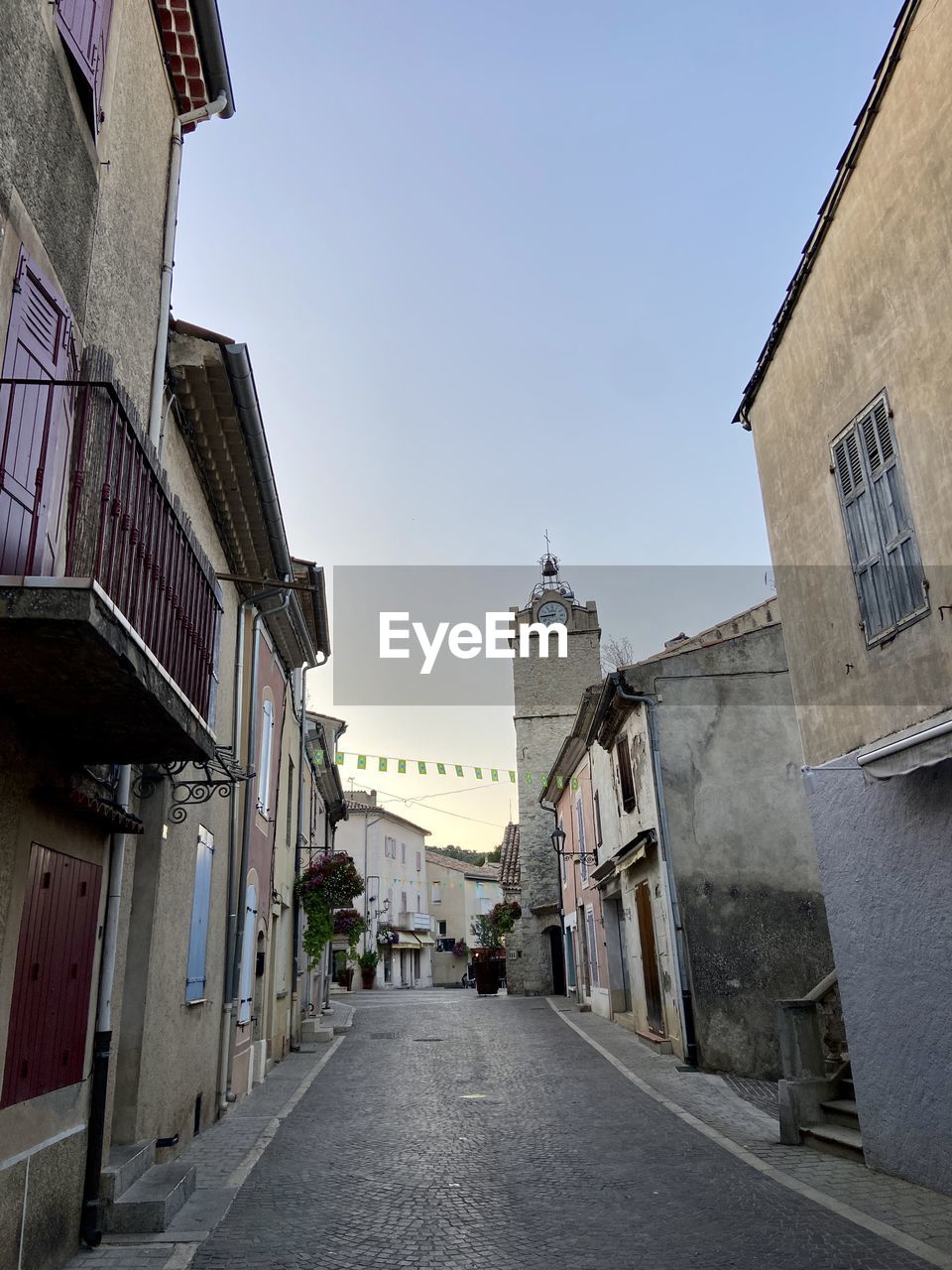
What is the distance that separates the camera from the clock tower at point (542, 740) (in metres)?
33.9

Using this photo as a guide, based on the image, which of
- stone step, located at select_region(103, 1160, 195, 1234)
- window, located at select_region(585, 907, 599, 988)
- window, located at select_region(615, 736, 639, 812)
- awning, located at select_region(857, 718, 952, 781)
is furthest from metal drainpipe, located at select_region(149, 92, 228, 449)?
window, located at select_region(585, 907, 599, 988)

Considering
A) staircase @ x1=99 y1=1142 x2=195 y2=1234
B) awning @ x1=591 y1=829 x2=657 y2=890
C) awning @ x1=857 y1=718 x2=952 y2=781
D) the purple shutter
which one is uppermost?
the purple shutter

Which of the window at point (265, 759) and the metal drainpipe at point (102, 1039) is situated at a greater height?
the window at point (265, 759)

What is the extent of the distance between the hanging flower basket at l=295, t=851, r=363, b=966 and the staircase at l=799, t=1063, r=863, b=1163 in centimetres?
1097

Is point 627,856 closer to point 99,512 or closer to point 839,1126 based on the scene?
point 839,1126

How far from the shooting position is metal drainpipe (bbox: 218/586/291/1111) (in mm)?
11008

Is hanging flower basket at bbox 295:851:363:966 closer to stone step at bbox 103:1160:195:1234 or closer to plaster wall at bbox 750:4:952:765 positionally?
stone step at bbox 103:1160:195:1234

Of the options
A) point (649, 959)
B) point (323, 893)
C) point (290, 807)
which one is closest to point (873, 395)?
point (649, 959)

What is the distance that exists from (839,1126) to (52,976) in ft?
22.5

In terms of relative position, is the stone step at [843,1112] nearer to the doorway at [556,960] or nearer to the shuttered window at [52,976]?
the shuttered window at [52,976]

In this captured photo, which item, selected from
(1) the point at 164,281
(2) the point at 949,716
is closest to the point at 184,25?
(1) the point at 164,281

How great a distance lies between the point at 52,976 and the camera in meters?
5.74

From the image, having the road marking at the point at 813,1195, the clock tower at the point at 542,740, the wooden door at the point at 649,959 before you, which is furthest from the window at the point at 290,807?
Answer: the clock tower at the point at 542,740

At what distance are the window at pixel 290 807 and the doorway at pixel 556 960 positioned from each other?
59.4 ft
